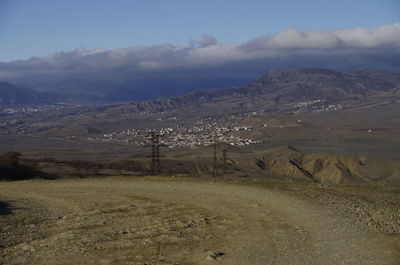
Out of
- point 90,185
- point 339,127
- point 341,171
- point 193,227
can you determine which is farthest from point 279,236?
point 339,127

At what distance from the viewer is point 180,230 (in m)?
13.4

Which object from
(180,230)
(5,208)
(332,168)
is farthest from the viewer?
(332,168)

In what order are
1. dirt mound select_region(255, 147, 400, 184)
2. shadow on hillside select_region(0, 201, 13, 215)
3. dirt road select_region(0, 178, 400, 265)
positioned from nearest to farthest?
dirt road select_region(0, 178, 400, 265) → shadow on hillside select_region(0, 201, 13, 215) → dirt mound select_region(255, 147, 400, 184)

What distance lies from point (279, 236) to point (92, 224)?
198 inches

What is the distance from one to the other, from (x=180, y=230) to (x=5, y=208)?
22.0ft

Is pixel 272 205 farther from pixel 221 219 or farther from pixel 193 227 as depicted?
pixel 193 227

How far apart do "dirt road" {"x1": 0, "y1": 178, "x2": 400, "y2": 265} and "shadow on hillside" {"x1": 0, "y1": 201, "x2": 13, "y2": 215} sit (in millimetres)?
69

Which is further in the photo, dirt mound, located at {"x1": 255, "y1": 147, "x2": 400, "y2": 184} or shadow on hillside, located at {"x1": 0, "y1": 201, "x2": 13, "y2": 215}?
dirt mound, located at {"x1": 255, "y1": 147, "x2": 400, "y2": 184}

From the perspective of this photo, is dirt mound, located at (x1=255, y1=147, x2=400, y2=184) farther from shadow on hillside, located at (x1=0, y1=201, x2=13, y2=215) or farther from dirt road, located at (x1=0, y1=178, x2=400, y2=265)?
shadow on hillside, located at (x1=0, y1=201, x2=13, y2=215)

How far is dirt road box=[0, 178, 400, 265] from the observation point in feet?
36.2

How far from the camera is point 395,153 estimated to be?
106312mm

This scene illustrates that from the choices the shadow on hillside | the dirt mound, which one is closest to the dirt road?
the shadow on hillside

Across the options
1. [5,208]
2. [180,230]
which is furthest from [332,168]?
[180,230]

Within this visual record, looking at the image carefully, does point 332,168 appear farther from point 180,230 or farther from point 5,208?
point 180,230
